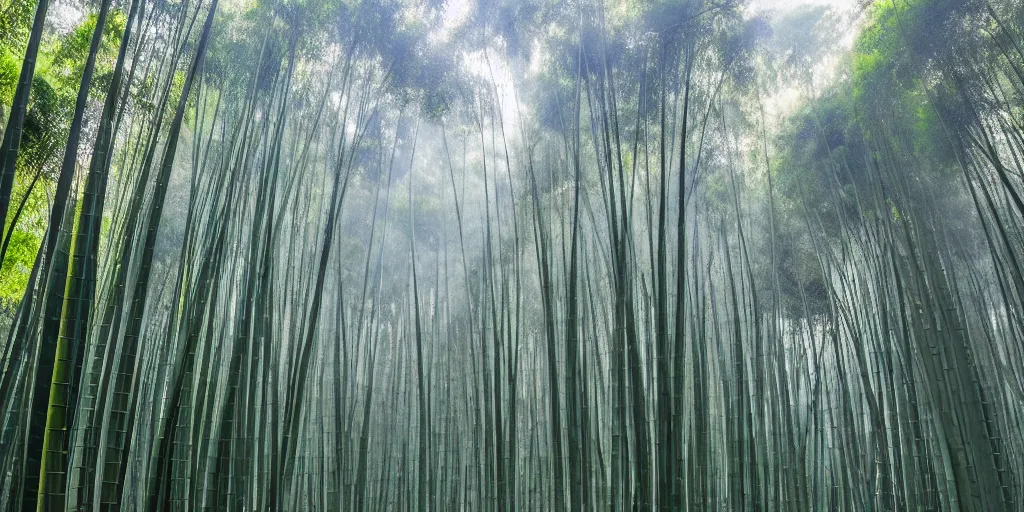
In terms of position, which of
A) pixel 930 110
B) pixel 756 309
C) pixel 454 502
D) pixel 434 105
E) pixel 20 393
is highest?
pixel 434 105

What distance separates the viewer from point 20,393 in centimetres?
304

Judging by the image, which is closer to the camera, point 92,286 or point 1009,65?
point 92,286

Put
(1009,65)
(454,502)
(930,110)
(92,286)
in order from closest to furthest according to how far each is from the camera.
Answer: (92,286) < (1009,65) < (930,110) < (454,502)

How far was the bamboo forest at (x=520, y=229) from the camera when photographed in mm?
2963

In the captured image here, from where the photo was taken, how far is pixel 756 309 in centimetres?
429

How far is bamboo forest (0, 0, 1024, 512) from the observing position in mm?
2963

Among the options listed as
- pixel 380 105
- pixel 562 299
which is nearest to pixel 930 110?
pixel 562 299

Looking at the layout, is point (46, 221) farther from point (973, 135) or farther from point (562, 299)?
point (973, 135)

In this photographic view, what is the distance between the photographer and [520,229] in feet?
16.5

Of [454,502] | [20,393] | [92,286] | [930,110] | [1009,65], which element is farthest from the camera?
[454,502]

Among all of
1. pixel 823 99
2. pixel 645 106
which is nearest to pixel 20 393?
pixel 645 106

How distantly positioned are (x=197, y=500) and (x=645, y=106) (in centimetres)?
326

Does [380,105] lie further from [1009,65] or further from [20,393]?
[1009,65]

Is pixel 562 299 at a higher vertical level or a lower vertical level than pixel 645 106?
lower
